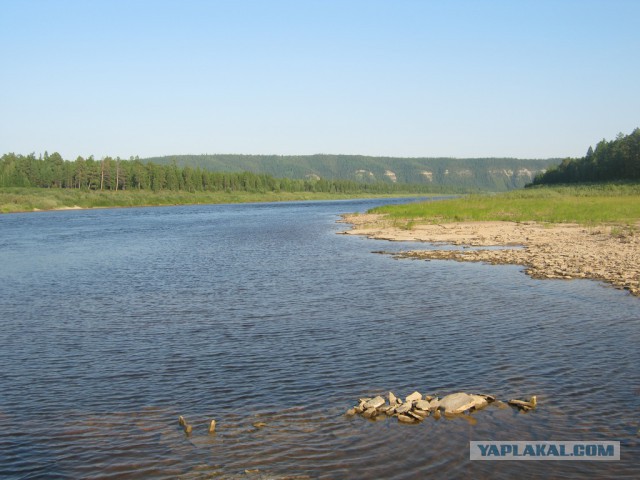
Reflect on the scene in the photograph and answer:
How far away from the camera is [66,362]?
48.2ft

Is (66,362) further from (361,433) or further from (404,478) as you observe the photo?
(404,478)

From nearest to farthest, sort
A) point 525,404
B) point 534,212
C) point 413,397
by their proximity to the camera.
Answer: point 525,404 < point 413,397 < point 534,212

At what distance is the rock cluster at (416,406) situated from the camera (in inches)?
420

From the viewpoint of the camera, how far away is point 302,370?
13648mm

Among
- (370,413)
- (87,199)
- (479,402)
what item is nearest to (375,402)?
(370,413)

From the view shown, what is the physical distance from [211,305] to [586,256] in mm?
20054

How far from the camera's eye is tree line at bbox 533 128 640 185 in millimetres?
104375

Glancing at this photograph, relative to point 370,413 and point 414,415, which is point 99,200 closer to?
point 370,413

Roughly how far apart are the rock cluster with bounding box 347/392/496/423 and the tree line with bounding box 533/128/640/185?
100 m

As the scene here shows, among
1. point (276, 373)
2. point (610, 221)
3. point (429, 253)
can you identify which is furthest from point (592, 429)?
point (610, 221)

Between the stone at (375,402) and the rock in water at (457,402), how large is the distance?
1.13 meters

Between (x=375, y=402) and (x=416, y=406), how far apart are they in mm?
771

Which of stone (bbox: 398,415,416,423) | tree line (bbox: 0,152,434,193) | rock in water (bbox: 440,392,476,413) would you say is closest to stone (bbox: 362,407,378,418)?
stone (bbox: 398,415,416,423)

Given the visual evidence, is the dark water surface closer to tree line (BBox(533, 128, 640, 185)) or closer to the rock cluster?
the rock cluster
